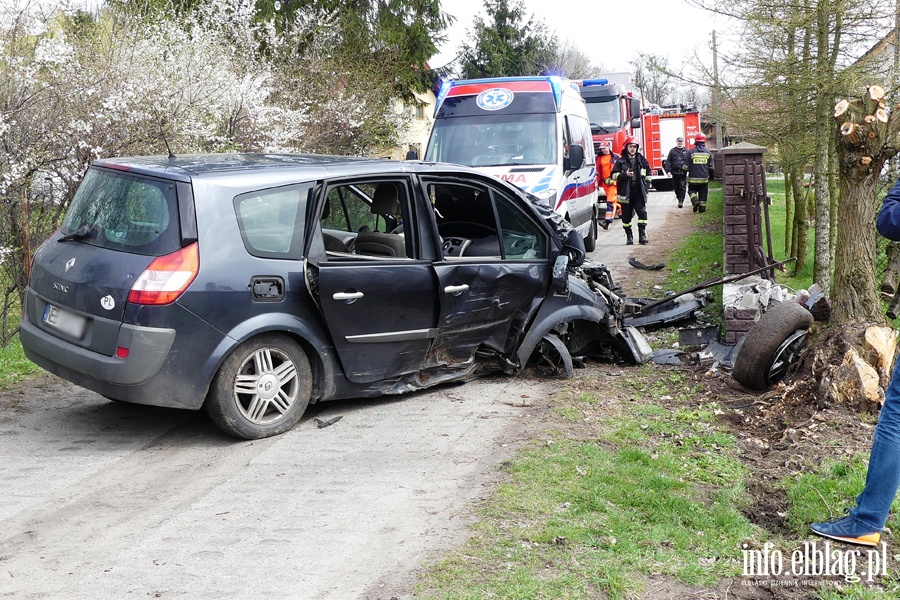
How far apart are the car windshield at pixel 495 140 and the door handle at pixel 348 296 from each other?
671cm

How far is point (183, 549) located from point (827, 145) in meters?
8.33

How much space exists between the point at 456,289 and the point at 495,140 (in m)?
6.47

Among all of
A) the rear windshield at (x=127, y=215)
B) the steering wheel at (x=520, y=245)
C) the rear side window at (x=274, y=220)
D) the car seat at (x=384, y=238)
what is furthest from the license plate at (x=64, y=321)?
the steering wheel at (x=520, y=245)

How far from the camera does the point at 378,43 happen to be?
68.7ft

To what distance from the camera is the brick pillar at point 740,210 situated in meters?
9.31

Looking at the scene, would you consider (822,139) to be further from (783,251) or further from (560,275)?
(783,251)

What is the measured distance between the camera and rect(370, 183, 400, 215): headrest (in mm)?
6281

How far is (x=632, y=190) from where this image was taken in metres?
15.7

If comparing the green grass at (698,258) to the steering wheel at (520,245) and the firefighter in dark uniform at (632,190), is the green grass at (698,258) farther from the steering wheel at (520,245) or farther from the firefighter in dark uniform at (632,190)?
the steering wheel at (520,245)

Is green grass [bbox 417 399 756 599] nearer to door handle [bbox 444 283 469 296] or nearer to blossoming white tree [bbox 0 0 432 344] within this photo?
door handle [bbox 444 283 469 296]

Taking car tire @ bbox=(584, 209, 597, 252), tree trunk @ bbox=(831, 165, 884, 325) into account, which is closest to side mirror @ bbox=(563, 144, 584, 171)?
car tire @ bbox=(584, 209, 597, 252)

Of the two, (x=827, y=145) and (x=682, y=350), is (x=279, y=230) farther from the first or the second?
(x=827, y=145)

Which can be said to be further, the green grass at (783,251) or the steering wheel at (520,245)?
the green grass at (783,251)

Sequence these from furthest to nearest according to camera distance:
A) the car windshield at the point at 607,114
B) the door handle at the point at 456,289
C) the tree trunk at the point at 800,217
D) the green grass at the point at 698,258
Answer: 1. the car windshield at the point at 607,114
2. the tree trunk at the point at 800,217
3. the green grass at the point at 698,258
4. the door handle at the point at 456,289
